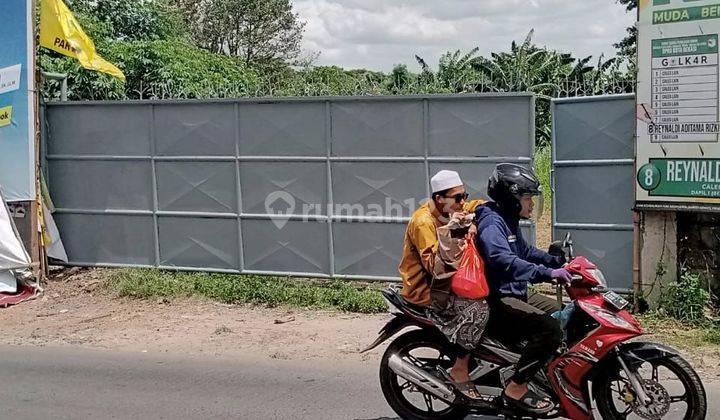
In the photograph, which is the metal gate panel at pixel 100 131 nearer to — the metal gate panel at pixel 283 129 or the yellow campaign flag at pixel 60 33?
the yellow campaign flag at pixel 60 33

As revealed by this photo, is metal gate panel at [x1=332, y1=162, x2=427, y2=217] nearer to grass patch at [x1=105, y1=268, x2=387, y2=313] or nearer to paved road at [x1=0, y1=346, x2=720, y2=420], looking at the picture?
grass patch at [x1=105, y1=268, x2=387, y2=313]

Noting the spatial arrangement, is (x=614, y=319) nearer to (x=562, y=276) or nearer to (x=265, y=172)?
(x=562, y=276)

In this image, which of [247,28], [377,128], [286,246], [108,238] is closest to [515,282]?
[377,128]

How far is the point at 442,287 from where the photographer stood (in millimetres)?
4727

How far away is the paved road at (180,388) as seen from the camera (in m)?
5.40

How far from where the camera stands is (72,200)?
1002 cm

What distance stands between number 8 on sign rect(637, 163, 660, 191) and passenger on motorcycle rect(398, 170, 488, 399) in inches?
120

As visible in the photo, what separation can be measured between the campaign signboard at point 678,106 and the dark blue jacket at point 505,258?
3044mm

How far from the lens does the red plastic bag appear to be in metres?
4.52

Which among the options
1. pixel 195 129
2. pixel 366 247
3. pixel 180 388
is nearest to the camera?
pixel 180 388

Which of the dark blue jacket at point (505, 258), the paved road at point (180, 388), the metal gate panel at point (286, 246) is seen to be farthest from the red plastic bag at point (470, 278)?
the metal gate panel at point (286, 246)

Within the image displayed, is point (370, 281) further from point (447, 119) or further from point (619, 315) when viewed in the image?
point (619, 315)

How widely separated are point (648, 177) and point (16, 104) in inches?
272

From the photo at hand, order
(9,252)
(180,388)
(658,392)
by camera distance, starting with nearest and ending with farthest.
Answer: (658,392), (180,388), (9,252)
